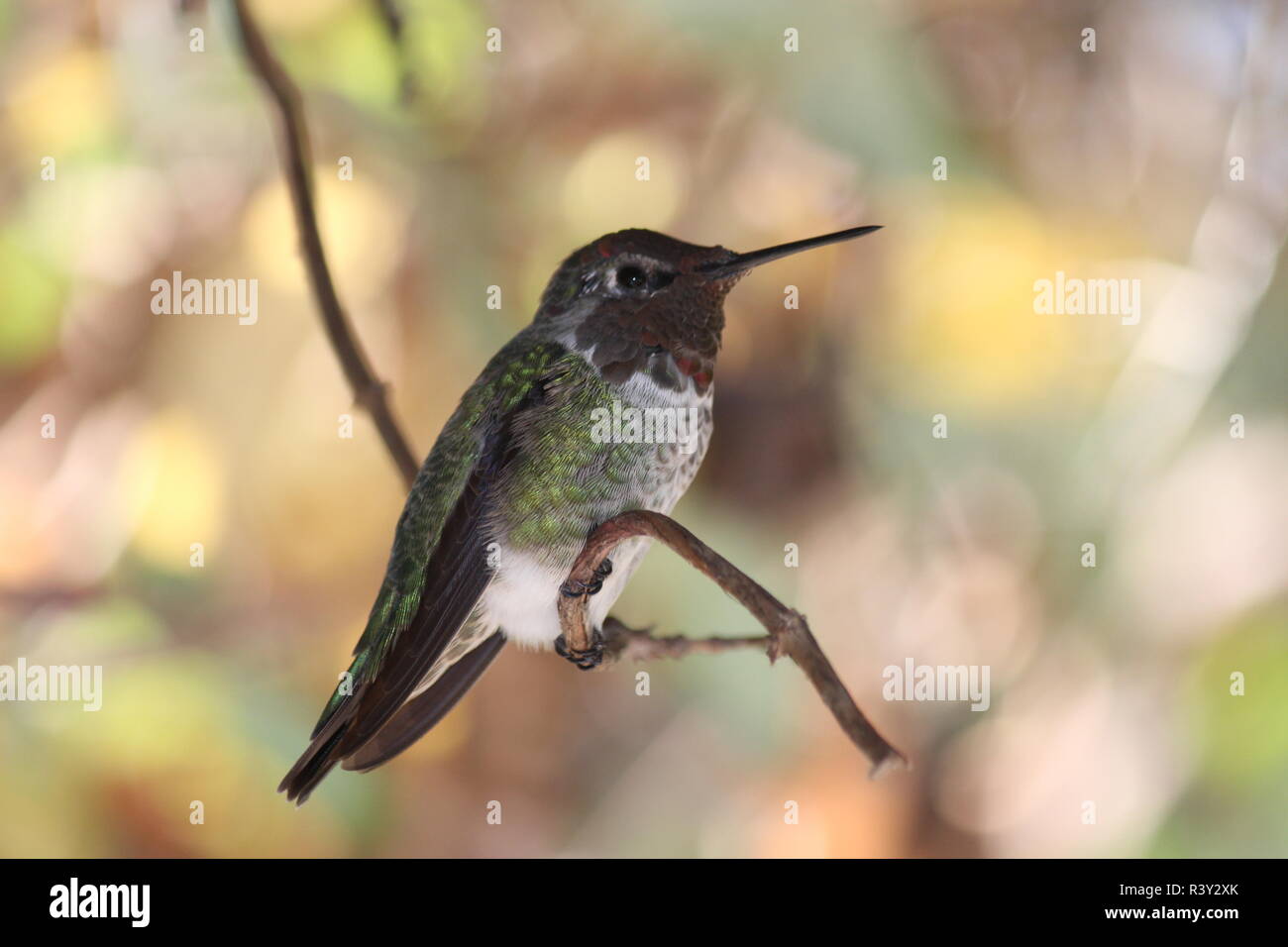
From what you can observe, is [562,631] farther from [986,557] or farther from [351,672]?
[986,557]

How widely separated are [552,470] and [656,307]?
0.25m

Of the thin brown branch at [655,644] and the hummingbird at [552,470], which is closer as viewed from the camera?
the thin brown branch at [655,644]

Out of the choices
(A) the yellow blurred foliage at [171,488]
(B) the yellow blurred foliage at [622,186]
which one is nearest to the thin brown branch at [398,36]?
(B) the yellow blurred foliage at [622,186]

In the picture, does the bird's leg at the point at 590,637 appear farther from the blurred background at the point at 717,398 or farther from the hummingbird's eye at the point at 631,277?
the blurred background at the point at 717,398

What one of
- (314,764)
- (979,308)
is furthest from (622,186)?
(314,764)

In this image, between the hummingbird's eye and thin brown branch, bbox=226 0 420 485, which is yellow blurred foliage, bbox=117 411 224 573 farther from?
the hummingbird's eye

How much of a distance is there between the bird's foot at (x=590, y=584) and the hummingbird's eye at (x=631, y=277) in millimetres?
370

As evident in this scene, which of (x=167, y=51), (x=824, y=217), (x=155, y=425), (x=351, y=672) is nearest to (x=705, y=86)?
(x=824, y=217)

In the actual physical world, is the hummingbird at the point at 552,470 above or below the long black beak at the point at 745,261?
below

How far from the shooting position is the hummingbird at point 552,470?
4.56ft

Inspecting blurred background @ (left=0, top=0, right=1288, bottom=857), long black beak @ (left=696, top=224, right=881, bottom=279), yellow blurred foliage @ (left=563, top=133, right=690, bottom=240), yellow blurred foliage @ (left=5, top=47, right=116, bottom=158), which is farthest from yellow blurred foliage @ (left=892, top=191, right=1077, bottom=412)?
yellow blurred foliage @ (left=5, top=47, right=116, bottom=158)

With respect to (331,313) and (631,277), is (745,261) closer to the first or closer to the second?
(631,277)

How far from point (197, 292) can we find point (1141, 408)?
6.65ft

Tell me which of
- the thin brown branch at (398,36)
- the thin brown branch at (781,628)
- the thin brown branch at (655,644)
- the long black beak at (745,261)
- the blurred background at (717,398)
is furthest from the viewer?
the blurred background at (717,398)
